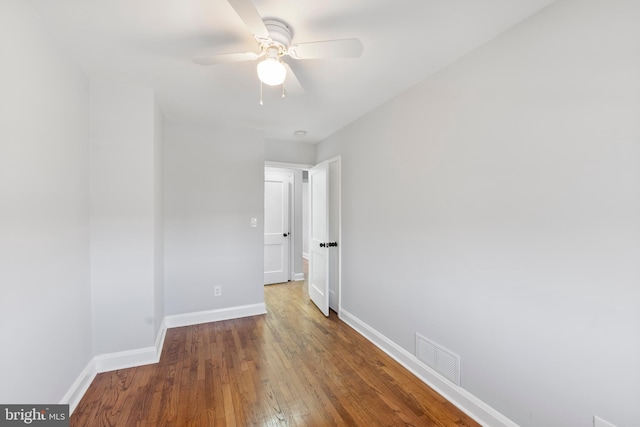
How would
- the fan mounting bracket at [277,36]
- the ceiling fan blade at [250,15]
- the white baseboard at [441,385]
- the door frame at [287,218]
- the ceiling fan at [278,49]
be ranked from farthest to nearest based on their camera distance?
the door frame at [287,218] → the white baseboard at [441,385] → the fan mounting bracket at [277,36] → the ceiling fan at [278,49] → the ceiling fan blade at [250,15]

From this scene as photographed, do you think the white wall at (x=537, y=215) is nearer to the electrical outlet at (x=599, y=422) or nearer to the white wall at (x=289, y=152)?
the electrical outlet at (x=599, y=422)

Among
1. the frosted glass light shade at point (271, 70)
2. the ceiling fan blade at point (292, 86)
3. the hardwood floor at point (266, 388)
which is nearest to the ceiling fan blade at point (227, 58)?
the frosted glass light shade at point (271, 70)

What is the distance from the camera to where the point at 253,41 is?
65.5 inches

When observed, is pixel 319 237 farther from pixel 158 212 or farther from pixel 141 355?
pixel 141 355

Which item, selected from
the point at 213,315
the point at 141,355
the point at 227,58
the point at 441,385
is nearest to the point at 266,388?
the point at 141,355

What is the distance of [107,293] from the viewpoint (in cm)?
226

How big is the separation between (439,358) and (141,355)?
250 cm

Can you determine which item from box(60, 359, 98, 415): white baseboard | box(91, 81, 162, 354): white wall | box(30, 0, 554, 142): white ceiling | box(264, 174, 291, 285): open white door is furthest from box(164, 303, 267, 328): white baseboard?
box(30, 0, 554, 142): white ceiling

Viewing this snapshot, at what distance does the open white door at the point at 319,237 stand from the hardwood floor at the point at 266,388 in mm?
710

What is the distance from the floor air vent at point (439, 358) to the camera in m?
1.88

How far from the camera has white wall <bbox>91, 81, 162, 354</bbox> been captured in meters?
2.22

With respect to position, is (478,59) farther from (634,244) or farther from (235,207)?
(235,207)

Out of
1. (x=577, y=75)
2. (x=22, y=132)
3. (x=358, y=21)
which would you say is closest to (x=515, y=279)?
(x=577, y=75)

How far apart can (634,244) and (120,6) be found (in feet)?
8.72
